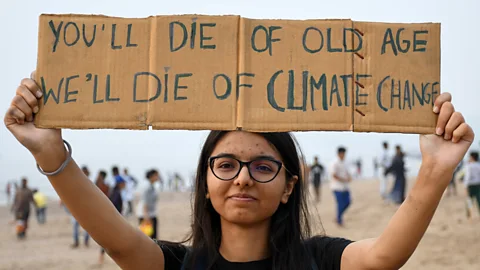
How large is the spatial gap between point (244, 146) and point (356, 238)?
10407 mm

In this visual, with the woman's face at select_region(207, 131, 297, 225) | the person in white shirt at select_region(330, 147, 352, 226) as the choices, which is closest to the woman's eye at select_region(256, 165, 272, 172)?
the woman's face at select_region(207, 131, 297, 225)

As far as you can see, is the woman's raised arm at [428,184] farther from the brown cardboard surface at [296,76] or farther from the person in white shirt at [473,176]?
the person in white shirt at [473,176]

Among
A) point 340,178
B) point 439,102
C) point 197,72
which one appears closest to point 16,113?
point 197,72

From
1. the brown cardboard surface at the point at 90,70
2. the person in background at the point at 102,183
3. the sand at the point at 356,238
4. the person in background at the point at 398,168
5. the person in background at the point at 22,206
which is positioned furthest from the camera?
the person in background at the point at 22,206

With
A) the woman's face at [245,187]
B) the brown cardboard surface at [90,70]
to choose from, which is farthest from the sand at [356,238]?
the brown cardboard surface at [90,70]

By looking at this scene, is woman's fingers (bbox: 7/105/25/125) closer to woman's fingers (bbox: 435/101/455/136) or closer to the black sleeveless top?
the black sleeveless top

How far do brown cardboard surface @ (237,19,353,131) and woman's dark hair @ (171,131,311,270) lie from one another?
33 cm

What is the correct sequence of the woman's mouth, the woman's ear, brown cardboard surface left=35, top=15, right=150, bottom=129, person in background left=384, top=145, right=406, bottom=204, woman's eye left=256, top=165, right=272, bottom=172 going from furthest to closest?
person in background left=384, top=145, right=406, bottom=204, the woman's ear, woman's eye left=256, top=165, right=272, bottom=172, the woman's mouth, brown cardboard surface left=35, top=15, right=150, bottom=129

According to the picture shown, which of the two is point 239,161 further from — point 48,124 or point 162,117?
point 48,124

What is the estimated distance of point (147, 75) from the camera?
2.59m

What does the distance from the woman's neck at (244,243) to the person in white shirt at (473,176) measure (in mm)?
11415

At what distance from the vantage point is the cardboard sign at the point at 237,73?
101 inches

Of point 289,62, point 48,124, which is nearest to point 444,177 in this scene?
point 289,62

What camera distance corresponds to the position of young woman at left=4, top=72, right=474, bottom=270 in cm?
249
